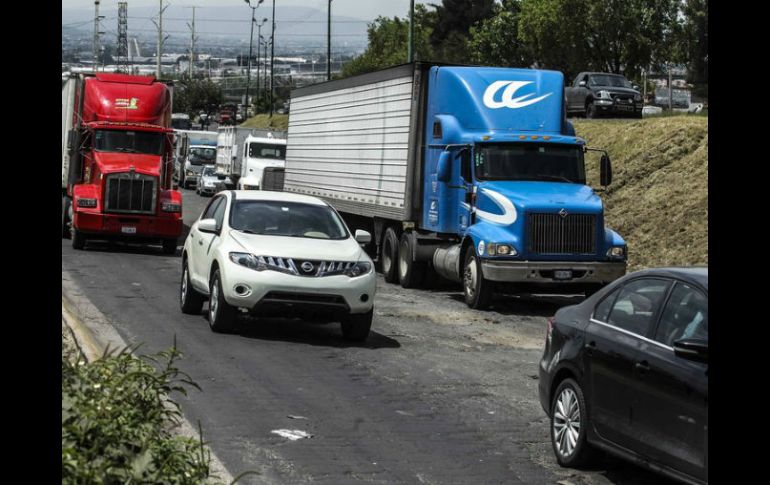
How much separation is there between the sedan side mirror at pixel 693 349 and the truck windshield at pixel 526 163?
1409cm

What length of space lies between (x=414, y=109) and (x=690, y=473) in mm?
16718

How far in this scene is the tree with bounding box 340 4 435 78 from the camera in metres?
112

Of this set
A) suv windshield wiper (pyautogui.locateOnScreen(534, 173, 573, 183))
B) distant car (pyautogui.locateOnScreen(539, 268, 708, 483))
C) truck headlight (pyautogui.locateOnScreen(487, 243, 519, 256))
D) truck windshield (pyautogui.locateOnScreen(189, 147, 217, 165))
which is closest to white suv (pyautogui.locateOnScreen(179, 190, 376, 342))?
truck headlight (pyautogui.locateOnScreen(487, 243, 519, 256))

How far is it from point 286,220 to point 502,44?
70.9 meters

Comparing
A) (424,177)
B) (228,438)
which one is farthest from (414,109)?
(228,438)

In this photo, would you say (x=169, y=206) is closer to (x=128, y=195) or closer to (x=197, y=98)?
(x=128, y=195)

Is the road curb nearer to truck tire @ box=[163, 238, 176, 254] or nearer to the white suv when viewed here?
the white suv

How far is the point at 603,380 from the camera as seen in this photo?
8.84 meters

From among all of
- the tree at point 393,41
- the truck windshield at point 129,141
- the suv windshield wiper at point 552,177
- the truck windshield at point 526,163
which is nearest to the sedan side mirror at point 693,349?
the truck windshield at point 526,163

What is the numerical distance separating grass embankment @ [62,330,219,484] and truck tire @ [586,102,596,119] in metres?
41.5

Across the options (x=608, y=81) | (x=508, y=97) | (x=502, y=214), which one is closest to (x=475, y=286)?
(x=502, y=214)

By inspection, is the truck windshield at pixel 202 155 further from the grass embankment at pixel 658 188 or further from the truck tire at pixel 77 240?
the truck tire at pixel 77 240

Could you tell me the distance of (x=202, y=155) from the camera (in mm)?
69812

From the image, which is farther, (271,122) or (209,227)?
(271,122)
